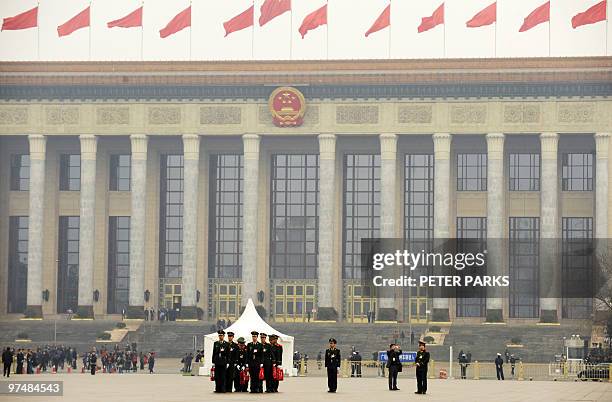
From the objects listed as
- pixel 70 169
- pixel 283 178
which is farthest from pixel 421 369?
pixel 70 169

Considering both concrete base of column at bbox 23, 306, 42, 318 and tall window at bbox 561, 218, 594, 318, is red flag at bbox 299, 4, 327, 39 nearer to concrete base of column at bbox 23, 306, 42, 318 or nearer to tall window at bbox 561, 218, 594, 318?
tall window at bbox 561, 218, 594, 318

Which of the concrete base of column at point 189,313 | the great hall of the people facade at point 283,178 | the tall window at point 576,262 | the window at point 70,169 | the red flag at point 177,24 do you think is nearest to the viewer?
the red flag at point 177,24

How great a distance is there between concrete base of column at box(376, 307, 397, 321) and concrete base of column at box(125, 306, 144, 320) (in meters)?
14.9

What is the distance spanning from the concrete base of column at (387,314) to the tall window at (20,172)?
82.2 feet

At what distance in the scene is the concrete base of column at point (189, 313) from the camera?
101125mm

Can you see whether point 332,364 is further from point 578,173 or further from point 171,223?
point 171,223

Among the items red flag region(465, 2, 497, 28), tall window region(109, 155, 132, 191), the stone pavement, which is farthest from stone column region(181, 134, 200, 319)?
the stone pavement

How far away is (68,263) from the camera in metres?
106

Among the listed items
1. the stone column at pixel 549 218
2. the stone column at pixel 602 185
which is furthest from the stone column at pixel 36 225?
the stone column at pixel 602 185

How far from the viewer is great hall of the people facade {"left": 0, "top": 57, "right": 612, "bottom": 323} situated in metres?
99.3

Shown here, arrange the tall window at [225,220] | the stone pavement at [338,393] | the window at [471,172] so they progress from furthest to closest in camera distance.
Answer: the tall window at [225,220]
the window at [471,172]
the stone pavement at [338,393]

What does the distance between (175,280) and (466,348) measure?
22321 millimetres

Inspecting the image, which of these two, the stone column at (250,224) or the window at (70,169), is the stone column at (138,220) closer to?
the window at (70,169)

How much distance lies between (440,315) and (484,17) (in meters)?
18.7
